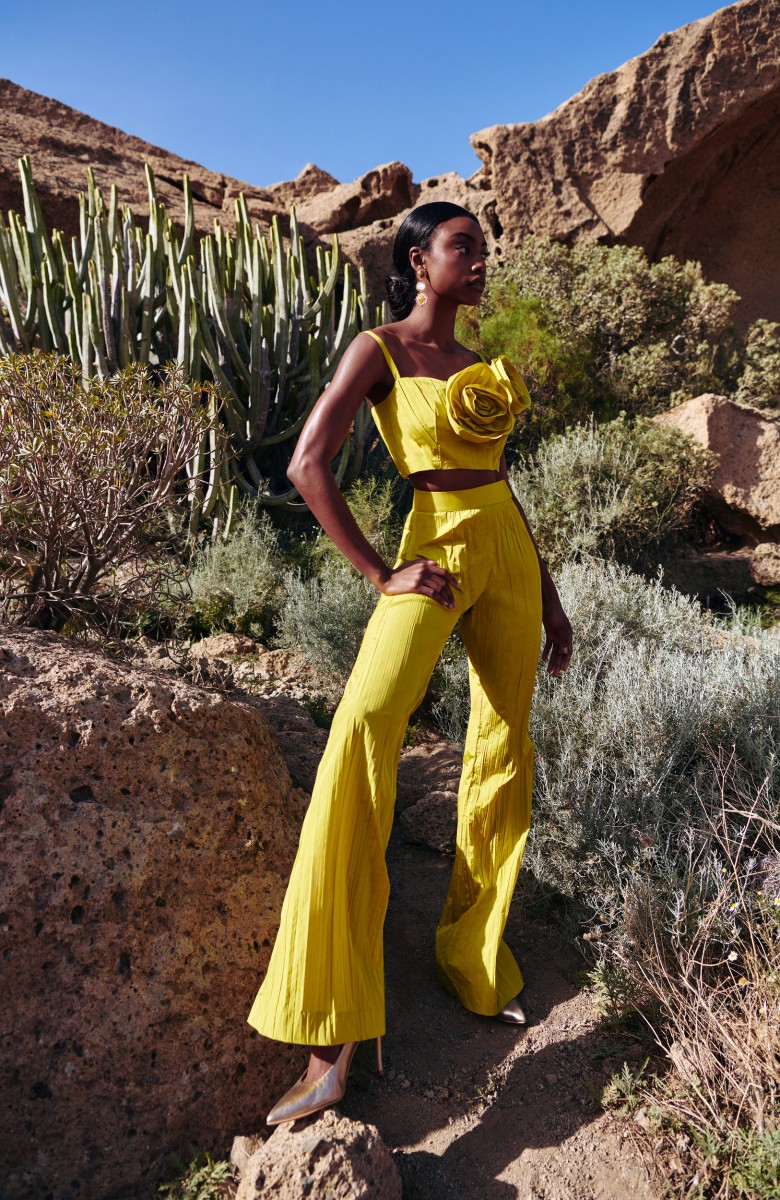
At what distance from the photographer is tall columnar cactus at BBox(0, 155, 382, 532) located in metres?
5.57

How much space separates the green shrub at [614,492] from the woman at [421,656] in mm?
3405

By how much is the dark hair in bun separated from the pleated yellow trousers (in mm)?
518

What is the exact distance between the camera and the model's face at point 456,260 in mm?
2092

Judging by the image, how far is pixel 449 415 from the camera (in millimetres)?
2029

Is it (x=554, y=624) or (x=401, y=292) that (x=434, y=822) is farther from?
(x=401, y=292)

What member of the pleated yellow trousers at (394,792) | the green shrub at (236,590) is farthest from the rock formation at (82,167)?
the pleated yellow trousers at (394,792)

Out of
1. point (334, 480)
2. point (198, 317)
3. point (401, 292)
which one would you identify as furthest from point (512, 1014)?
point (198, 317)

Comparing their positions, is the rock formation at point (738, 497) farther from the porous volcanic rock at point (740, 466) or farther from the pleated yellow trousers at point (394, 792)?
the pleated yellow trousers at point (394, 792)

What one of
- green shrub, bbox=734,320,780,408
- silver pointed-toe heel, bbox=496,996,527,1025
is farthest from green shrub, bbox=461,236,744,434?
silver pointed-toe heel, bbox=496,996,527,1025

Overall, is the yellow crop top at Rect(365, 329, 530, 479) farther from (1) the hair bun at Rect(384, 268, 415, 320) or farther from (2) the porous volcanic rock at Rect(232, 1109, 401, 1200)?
(2) the porous volcanic rock at Rect(232, 1109, 401, 1200)

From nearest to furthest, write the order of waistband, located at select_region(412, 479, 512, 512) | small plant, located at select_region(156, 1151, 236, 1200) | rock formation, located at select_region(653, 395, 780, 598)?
small plant, located at select_region(156, 1151, 236, 1200) → waistband, located at select_region(412, 479, 512, 512) → rock formation, located at select_region(653, 395, 780, 598)

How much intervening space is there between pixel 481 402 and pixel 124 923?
4.66ft

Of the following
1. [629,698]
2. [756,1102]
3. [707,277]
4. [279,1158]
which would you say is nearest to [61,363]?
[629,698]

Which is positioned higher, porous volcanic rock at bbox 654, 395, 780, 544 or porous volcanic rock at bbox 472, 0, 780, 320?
porous volcanic rock at bbox 472, 0, 780, 320
